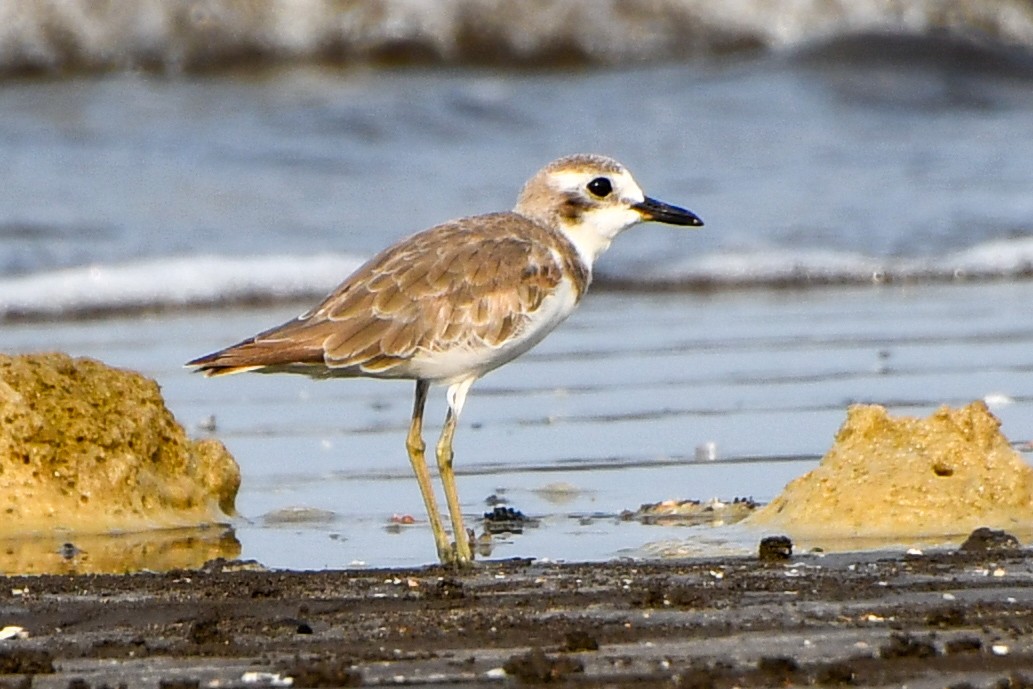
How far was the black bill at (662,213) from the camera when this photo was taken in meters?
6.51

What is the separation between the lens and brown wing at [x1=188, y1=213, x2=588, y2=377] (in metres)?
5.63

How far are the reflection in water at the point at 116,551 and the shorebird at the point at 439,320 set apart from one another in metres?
0.54

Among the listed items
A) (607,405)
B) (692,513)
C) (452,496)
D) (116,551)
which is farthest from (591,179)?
(116,551)

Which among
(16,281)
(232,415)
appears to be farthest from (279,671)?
(16,281)

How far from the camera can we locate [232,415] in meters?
7.93

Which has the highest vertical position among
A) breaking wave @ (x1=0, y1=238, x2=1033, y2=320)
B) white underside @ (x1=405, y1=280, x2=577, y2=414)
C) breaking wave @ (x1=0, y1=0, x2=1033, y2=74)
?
breaking wave @ (x1=0, y1=0, x2=1033, y2=74)

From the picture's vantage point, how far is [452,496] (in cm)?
568

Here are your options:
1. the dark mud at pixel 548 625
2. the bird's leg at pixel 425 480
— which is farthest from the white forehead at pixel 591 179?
the dark mud at pixel 548 625

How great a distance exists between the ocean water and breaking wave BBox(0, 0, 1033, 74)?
0.10 ft

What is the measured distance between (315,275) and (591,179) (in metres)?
5.27

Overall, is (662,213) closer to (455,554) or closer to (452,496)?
(452,496)

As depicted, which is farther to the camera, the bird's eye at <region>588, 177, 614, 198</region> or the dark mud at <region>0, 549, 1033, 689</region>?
the bird's eye at <region>588, 177, 614, 198</region>

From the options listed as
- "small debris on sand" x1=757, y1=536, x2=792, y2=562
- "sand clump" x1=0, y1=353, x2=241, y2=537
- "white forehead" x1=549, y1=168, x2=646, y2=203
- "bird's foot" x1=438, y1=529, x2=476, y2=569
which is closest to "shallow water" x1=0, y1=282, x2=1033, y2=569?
"bird's foot" x1=438, y1=529, x2=476, y2=569

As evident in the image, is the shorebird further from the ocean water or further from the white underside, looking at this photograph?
the ocean water
